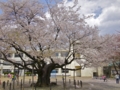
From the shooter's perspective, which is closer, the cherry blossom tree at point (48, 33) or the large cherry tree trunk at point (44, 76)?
the cherry blossom tree at point (48, 33)

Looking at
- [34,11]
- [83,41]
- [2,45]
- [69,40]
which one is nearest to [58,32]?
[69,40]

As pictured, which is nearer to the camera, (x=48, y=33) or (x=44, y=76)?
(x=48, y=33)

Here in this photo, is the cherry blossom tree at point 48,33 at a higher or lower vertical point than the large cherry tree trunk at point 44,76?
higher

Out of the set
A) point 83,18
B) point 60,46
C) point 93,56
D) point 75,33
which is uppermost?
point 83,18

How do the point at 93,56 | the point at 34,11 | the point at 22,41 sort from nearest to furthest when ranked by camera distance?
the point at 22,41 < the point at 93,56 < the point at 34,11

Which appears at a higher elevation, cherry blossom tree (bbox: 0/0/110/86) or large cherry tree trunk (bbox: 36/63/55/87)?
cherry blossom tree (bbox: 0/0/110/86)

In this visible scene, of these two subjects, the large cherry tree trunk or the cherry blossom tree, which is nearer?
the cherry blossom tree

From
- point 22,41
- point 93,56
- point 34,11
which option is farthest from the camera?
point 34,11

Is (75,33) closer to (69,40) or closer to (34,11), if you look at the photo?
(69,40)

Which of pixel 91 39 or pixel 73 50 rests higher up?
pixel 91 39

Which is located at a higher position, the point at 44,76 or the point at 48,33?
the point at 48,33

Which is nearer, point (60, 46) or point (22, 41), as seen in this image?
point (22, 41)

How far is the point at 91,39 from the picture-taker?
1340cm

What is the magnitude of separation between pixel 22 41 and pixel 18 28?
2094 mm
